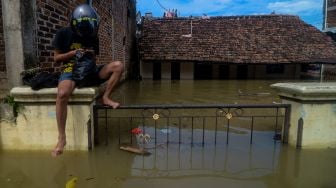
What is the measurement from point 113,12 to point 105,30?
2257mm

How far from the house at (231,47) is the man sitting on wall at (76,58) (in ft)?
52.5

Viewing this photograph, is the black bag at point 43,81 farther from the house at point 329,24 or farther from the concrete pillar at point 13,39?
the house at point 329,24

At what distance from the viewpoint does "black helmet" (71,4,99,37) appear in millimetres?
3729

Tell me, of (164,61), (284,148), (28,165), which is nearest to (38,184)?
(28,165)

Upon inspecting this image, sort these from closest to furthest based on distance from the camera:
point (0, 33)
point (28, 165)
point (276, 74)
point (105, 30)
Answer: point (28, 165)
point (0, 33)
point (105, 30)
point (276, 74)

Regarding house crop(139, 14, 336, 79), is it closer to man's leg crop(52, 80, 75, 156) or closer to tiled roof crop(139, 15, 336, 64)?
tiled roof crop(139, 15, 336, 64)

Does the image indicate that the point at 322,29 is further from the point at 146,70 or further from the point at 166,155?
the point at 166,155

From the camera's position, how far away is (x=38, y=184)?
10.6 feet

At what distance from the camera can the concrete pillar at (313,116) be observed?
4375 millimetres

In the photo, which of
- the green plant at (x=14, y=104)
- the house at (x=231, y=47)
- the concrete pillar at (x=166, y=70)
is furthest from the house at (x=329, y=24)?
the green plant at (x=14, y=104)

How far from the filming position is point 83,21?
3738 millimetres

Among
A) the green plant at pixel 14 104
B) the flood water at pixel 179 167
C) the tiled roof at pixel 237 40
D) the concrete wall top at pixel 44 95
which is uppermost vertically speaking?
the tiled roof at pixel 237 40

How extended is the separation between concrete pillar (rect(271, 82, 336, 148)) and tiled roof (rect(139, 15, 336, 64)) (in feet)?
51.3

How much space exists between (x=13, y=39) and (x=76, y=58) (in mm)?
1175
